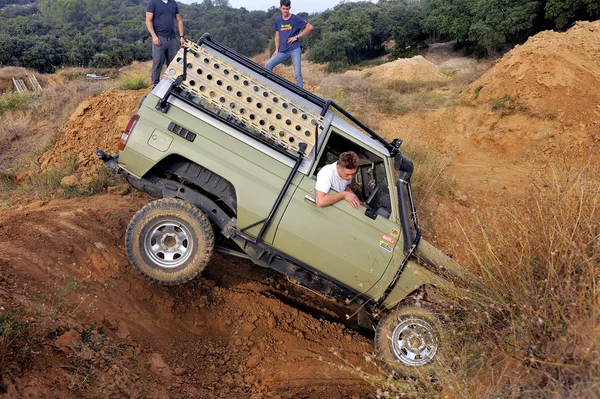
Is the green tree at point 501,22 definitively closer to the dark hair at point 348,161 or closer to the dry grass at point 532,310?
the dry grass at point 532,310

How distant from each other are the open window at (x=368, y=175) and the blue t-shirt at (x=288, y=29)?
3.66 metres

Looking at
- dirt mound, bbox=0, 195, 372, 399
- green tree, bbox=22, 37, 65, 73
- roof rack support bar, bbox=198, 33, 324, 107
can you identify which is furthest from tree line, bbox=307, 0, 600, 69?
dirt mound, bbox=0, 195, 372, 399

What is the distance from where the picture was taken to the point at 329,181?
13.3 ft

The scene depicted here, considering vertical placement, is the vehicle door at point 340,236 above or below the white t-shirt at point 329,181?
below

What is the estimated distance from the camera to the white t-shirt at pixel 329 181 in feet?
13.2

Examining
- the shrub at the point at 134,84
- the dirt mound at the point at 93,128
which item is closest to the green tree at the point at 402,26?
the shrub at the point at 134,84

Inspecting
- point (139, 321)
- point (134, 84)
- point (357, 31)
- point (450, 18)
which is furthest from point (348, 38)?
point (139, 321)

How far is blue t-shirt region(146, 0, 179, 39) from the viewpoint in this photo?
23.2 feet

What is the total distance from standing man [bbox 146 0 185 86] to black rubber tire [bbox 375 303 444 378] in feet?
17.8

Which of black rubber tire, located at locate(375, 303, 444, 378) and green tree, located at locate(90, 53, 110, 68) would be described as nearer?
black rubber tire, located at locate(375, 303, 444, 378)

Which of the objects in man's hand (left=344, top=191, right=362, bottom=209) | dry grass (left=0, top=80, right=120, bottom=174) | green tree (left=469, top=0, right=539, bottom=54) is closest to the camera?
man's hand (left=344, top=191, right=362, bottom=209)

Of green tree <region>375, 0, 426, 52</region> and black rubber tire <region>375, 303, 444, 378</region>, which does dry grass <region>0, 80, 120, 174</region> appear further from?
green tree <region>375, 0, 426, 52</region>

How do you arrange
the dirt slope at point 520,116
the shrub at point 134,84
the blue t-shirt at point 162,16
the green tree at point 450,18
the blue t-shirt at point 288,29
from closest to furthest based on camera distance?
the blue t-shirt at point 162,16 < the blue t-shirt at point 288,29 < the shrub at point 134,84 < the dirt slope at point 520,116 < the green tree at point 450,18

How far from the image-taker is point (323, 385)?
4.02 meters
